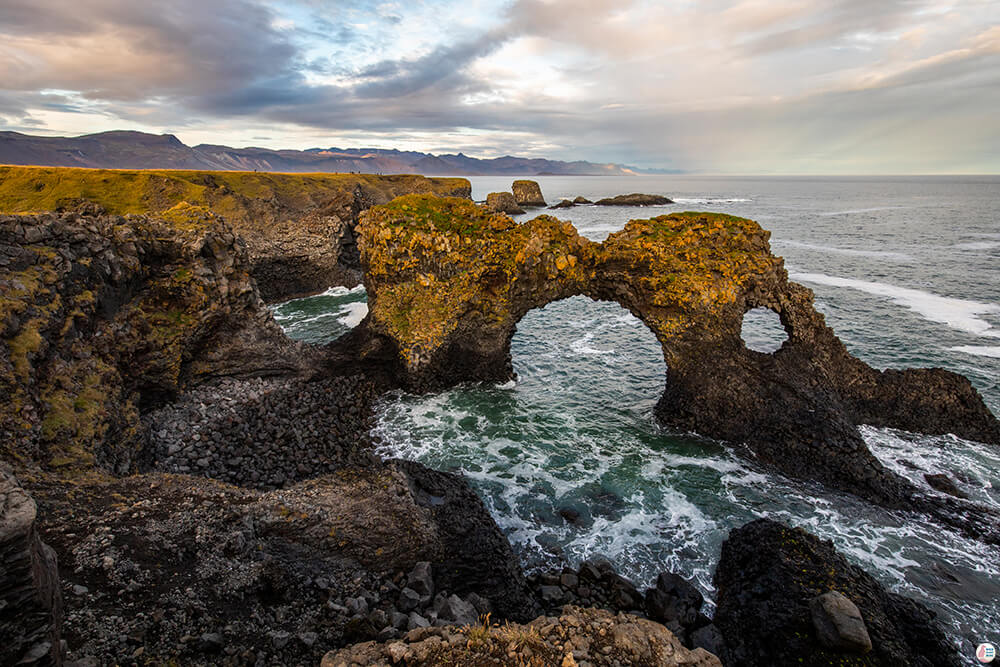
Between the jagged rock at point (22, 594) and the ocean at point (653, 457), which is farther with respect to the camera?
the ocean at point (653, 457)

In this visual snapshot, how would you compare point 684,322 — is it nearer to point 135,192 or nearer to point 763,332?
point 763,332

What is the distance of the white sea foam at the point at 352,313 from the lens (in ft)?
133

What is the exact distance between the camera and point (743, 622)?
41.8ft

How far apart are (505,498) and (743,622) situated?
9.12 metres

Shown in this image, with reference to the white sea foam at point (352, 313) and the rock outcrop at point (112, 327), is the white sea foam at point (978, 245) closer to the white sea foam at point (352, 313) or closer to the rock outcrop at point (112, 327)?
the white sea foam at point (352, 313)

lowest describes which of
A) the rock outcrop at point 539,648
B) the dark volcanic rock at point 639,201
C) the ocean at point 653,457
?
the ocean at point 653,457

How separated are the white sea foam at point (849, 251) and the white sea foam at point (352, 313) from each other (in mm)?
66582

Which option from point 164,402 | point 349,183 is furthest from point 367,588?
point 349,183

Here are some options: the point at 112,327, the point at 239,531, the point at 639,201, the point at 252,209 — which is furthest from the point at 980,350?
the point at 639,201

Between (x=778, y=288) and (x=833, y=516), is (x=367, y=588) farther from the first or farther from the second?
(x=778, y=288)

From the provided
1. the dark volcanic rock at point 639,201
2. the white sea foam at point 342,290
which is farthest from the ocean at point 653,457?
the dark volcanic rock at point 639,201

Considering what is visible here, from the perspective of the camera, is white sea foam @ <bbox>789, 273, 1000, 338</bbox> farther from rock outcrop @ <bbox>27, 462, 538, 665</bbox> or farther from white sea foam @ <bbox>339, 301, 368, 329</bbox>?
white sea foam @ <bbox>339, 301, 368, 329</bbox>

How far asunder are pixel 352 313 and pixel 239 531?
110 ft

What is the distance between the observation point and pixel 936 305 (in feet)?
137
